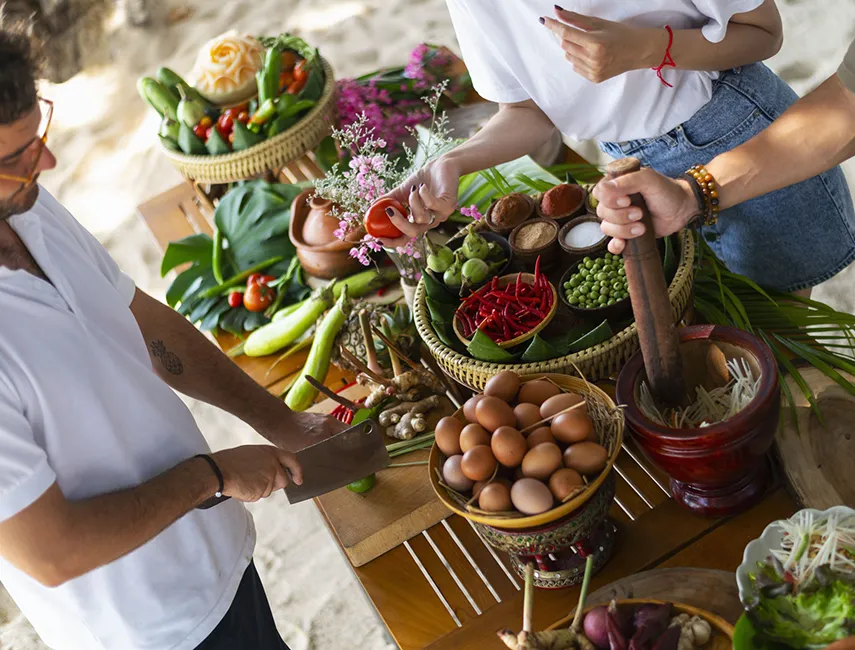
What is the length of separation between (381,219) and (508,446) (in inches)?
25.2

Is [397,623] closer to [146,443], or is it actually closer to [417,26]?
[146,443]

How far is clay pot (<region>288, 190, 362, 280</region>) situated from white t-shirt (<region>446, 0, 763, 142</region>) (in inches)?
26.1

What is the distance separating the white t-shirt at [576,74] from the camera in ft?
5.05

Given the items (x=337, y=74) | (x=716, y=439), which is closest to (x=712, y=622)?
(x=716, y=439)

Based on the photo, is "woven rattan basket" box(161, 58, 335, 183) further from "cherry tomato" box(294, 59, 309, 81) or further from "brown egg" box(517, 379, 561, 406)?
"brown egg" box(517, 379, 561, 406)

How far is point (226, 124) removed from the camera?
Answer: 2.90 meters

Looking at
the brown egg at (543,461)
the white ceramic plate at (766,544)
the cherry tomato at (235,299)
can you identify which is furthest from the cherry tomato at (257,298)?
the white ceramic plate at (766,544)

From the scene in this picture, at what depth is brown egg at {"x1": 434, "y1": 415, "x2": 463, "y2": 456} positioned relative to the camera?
1.29m

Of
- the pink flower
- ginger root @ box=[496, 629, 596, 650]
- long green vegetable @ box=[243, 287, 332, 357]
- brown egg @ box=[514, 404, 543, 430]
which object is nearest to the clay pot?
long green vegetable @ box=[243, 287, 332, 357]

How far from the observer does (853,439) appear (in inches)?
51.4

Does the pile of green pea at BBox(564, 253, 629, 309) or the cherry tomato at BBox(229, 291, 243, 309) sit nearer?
the pile of green pea at BBox(564, 253, 629, 309)

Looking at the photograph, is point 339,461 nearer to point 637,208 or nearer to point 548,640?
point 548,640

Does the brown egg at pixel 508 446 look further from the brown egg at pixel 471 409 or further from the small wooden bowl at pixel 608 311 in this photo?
the small wooden bowl at pixel 608 311

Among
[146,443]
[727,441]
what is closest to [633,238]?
[727,441]
